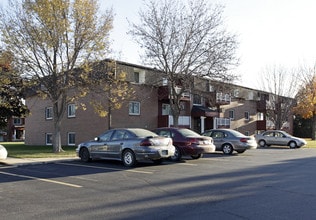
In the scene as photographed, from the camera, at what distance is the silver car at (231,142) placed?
2020 cm

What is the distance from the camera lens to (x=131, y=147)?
43.9 ft

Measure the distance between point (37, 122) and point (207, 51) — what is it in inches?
780

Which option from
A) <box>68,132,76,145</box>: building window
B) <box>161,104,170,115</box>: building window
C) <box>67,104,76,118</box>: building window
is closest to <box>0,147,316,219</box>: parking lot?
<box>68,132,76,145</box>: building window

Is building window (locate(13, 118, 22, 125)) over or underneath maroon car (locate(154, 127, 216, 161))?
over

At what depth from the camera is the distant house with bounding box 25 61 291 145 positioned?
94.2ft

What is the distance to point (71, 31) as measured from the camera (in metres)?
21.2

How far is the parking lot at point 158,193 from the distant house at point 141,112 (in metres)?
13.3

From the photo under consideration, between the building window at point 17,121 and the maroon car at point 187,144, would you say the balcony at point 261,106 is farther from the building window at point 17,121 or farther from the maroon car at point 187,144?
the building window at point 17,121

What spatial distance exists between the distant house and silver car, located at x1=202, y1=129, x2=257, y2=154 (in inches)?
250

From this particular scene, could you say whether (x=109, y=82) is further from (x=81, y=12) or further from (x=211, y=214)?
(x=211, y=214)

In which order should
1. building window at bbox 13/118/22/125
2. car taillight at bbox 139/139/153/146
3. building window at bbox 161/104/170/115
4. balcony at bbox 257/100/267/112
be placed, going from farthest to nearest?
building window at bbox 13/118/22/125 < balcony at bbox 257/100/267/112 < building window at bbox 161/104/170/115 < car taillight at bbox 139/139/153/146

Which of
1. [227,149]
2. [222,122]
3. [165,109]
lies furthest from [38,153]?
[222,122]

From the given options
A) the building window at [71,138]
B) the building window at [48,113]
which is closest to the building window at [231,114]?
the building window at [71,138]

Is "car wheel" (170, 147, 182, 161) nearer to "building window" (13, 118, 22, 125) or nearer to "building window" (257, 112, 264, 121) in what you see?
"building window" (257, 112, 264, 121)
